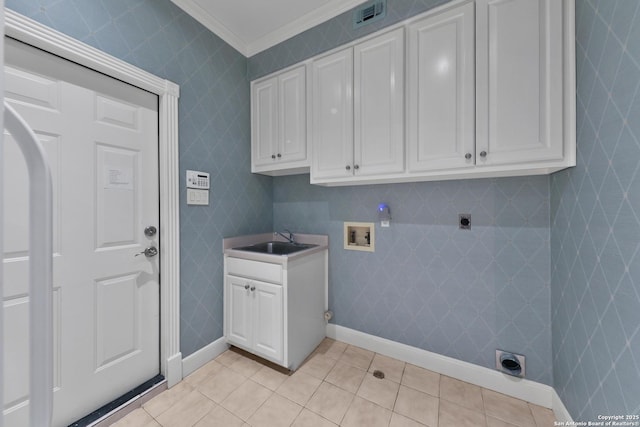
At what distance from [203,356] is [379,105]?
7.26ft

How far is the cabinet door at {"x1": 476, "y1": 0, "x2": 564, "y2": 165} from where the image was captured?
120 centimetres

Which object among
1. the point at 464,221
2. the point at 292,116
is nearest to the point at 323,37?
the point at 292,116

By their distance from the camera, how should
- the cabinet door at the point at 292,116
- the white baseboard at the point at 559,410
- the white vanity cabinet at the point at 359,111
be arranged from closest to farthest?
the white baseboard at the point at 559,410 < the white vanity cabinet at the point at 359,111 < the cabinet door at the point at 292,116

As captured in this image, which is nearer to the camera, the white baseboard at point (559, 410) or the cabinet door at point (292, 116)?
the white baseboard at point (559, 410)

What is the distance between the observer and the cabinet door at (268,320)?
1.74 metres

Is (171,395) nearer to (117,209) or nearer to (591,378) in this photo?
(117,209)

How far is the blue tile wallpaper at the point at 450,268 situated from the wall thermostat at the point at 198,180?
921mm

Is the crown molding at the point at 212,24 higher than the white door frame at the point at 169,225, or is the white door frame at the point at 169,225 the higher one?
the crown molding at the point at 212,24

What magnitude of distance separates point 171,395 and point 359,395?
1.19 metres

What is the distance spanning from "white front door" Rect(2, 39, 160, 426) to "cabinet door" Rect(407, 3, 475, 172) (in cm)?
171

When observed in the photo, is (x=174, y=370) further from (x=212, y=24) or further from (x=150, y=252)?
(x=212, y=24)

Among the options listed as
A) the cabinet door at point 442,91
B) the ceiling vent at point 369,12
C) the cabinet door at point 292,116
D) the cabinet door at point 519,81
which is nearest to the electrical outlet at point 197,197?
the cabinet door at point 292,116

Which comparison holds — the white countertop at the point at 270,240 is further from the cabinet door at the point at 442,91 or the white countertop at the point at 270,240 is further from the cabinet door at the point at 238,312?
the cabinet door at the point at 442,91

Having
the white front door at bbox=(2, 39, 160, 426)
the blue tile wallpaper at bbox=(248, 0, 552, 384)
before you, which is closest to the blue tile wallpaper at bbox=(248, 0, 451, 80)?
the blue tile wallpaper at bbox=(248, 0, 552, 384)
